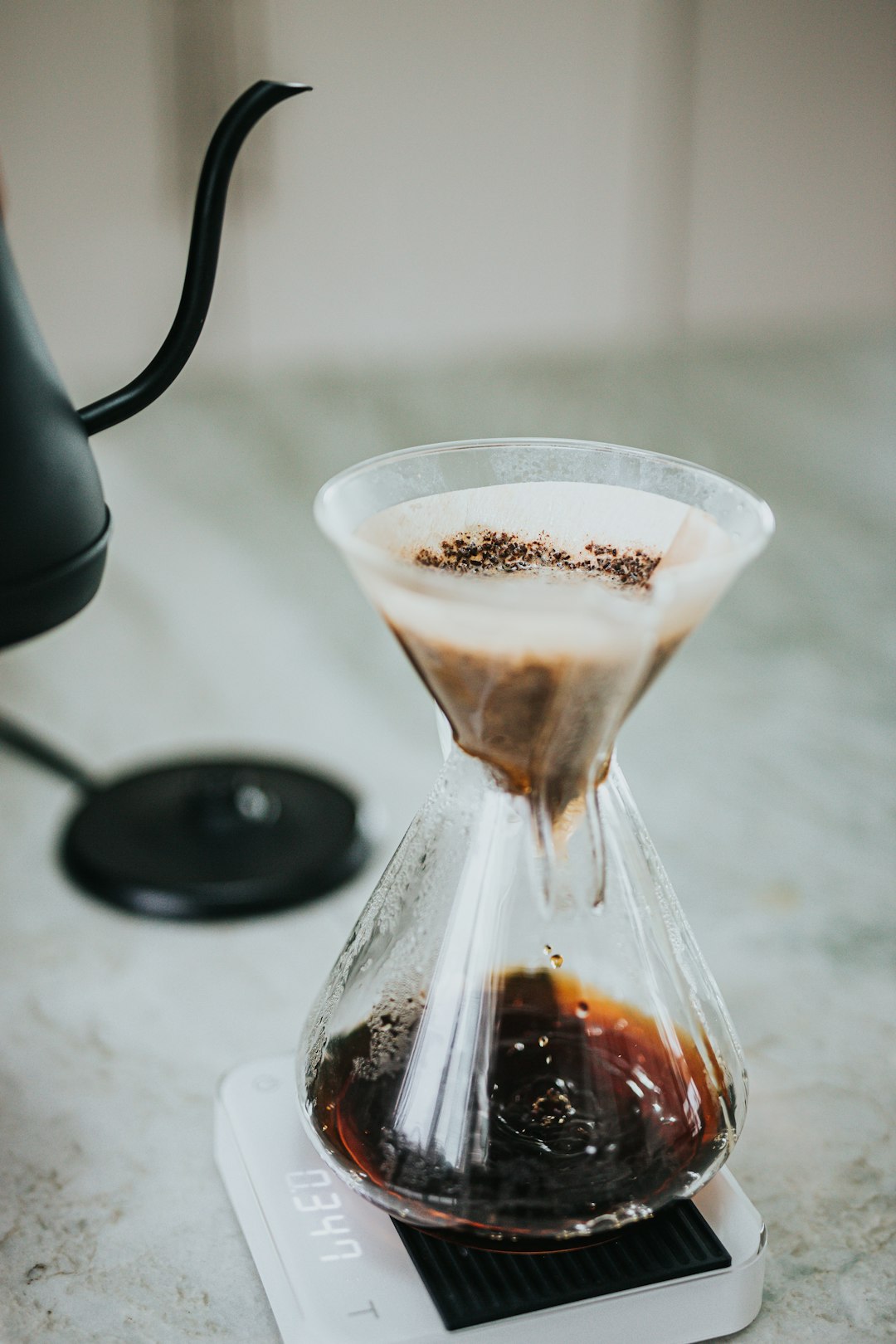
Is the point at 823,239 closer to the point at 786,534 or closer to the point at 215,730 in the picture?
the point at 786,534

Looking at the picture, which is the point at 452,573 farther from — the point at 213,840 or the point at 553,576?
the point at 213,840

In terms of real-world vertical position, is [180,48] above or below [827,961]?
above

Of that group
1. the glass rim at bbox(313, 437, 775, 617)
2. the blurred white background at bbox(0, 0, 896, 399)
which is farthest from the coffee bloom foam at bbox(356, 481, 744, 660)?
the blurred white background at bbox(0, 0, 896, 399)

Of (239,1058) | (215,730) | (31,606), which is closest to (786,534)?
(215,730)

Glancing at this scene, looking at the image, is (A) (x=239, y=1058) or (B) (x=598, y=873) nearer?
(B) (x=598, y=873)

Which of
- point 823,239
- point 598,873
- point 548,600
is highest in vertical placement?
point 548,600

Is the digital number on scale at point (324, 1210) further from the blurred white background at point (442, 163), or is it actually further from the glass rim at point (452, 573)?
the blurred white background at point (442, 163)
